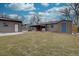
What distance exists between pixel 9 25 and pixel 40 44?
25.7 inches

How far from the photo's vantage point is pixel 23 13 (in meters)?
3.62

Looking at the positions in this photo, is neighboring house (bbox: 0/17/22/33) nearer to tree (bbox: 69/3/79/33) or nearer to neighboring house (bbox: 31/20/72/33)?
neighboring house (bbox: 31/20/72/33)

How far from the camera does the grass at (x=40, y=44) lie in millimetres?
3531

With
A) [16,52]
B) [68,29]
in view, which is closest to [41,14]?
[68,29]

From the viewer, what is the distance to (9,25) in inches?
144

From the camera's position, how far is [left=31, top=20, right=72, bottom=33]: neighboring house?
3656 millimetres

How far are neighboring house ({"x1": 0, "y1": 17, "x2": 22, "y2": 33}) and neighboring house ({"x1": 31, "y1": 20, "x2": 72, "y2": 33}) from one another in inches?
12.4

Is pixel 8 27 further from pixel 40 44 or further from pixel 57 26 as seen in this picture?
pixel 57 26

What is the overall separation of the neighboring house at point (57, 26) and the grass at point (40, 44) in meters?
0.08

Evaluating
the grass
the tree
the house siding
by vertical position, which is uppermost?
the tree

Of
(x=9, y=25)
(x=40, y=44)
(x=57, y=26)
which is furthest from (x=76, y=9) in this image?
(x=9, y=25)

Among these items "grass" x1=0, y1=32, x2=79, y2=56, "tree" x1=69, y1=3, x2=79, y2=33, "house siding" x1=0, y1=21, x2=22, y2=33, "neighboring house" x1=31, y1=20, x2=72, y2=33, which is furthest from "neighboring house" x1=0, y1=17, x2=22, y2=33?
"tree" x1=69, y1=3, x2=79, y2=33

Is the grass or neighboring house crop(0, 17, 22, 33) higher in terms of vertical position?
neighboring house crop(0, 17, 22, 33)

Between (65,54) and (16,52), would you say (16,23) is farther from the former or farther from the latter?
(65,54)
